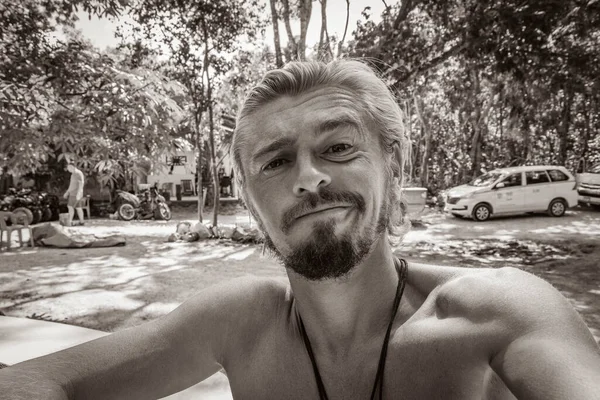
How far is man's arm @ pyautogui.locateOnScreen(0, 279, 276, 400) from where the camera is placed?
131cm

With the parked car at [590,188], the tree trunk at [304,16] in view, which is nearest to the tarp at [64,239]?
the tree trunk at [304,16]

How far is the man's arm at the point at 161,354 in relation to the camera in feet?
4.28

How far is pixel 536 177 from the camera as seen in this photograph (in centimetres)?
1376

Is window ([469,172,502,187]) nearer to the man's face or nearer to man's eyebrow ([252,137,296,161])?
the man's face

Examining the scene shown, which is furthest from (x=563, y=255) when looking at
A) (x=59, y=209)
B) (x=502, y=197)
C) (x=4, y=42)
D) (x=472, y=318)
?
(x=59, y=209)

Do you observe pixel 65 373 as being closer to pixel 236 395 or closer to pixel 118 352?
pixel 118 352

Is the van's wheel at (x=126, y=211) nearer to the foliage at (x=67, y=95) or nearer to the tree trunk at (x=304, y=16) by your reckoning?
the foliage at (x=67, y=95)

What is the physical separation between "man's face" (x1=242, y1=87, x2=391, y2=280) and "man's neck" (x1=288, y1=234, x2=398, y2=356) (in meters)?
0.08

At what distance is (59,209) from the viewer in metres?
17.0

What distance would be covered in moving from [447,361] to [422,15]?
9.56m

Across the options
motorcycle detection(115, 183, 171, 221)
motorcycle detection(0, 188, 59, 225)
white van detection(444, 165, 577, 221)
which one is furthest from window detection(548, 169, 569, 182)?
motorcycle detection(0, 188, 59, 225)

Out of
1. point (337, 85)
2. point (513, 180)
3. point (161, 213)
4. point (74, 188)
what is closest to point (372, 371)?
point (337, 85)

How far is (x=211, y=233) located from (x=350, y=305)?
1006cm

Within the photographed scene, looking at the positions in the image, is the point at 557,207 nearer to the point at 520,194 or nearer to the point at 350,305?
the point at 520,194
